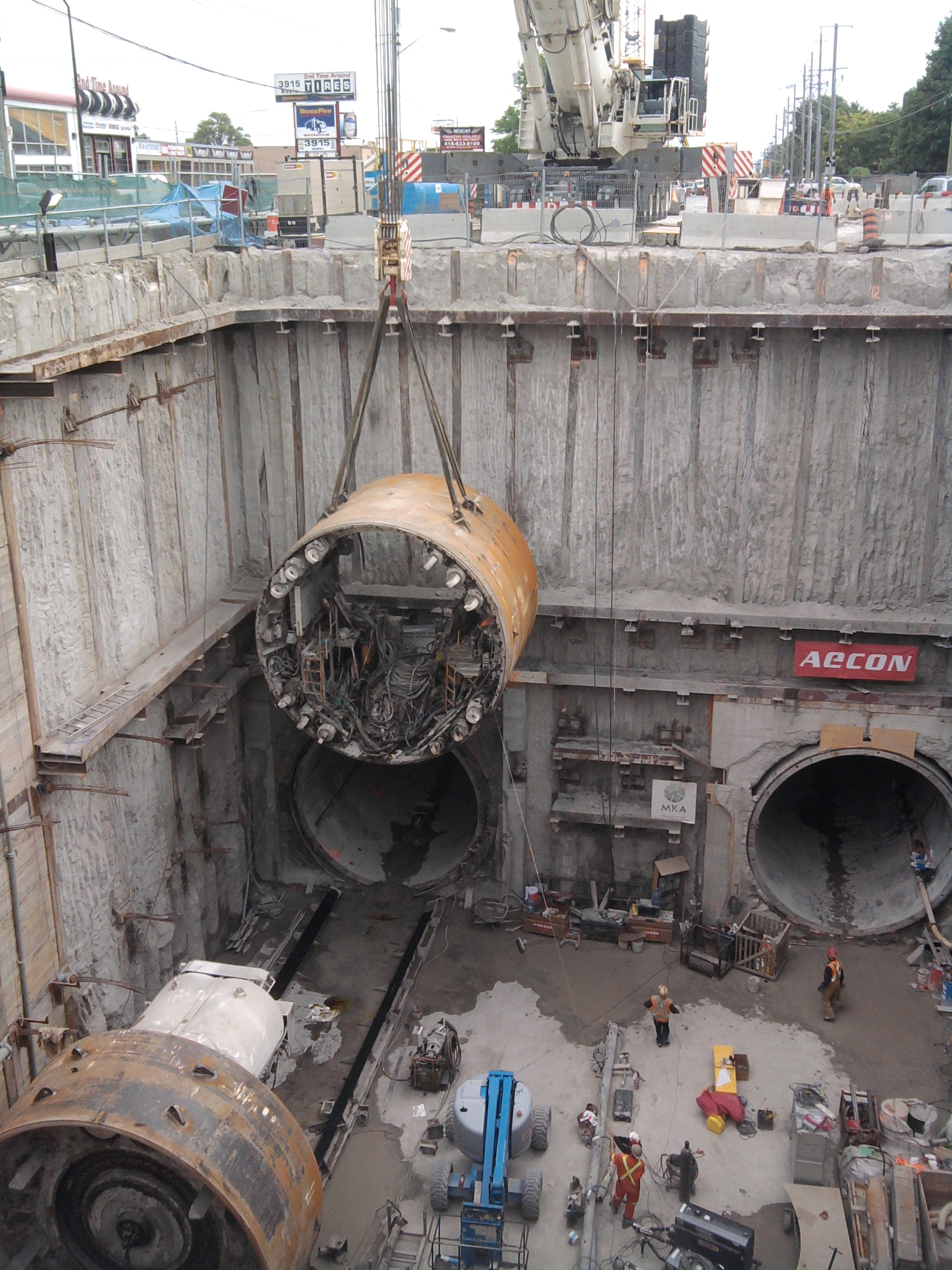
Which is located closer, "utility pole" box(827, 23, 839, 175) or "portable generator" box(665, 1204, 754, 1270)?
"portable generator" box(665, 1204, 754, 1270)

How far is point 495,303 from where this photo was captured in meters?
14.2

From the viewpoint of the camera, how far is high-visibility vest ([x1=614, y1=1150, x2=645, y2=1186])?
1099 centimetres

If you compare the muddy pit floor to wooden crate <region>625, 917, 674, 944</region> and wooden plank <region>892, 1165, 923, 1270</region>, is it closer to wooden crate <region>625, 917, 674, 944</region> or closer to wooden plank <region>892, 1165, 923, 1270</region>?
wooden crate <region>625, 917, 674, 944</region>

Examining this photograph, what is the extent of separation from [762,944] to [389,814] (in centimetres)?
695

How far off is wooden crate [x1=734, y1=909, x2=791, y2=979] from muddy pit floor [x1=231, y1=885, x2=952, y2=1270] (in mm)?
196

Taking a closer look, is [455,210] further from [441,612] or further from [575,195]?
[441,612]

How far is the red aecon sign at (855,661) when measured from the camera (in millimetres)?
14328

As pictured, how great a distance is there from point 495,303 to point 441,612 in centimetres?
407

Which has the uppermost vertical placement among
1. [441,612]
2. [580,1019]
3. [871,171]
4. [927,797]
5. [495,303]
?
[871,171]

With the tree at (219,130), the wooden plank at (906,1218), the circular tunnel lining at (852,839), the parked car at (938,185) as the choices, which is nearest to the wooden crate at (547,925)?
the circular tunnel lining at (852,839)

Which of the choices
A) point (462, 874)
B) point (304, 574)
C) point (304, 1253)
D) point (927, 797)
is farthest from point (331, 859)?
point (927, 797)

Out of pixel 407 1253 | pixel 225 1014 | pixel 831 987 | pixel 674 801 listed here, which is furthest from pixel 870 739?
pixel 225 1014

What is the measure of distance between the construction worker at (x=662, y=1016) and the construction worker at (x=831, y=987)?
1956 millimetres

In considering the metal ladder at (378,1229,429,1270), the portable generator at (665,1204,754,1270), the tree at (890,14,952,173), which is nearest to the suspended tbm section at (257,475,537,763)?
the metal ladder at (378,1229,429,1270)
